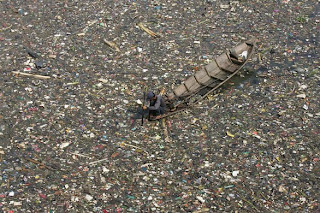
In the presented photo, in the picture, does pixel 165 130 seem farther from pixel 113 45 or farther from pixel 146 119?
pixel 113 45

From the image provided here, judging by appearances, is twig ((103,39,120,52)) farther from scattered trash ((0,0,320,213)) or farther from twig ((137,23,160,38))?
twig ((137,23,160,38))

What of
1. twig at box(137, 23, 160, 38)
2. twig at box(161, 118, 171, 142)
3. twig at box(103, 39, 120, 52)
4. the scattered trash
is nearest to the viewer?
the scattered trash

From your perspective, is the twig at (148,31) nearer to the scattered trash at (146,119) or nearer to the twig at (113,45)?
the scattered trash at (146,119)

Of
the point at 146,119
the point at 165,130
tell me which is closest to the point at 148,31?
the point at 146,119

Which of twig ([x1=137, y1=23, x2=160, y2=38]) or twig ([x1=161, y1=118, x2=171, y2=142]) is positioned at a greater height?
twig ([x1=137, y1=23, x2=160, y2=38])

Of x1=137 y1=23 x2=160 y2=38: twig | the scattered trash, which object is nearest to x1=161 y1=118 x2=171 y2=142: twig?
the scattered trash

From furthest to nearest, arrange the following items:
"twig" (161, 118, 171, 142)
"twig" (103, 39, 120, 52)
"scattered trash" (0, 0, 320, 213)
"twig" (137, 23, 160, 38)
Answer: "twig" (137, 23, 160, 38) < "twig" (103, 39, 120, 52) < "twig" (161, 118, 171, 142) < "scattered trash" (0, 0, 320, 213)

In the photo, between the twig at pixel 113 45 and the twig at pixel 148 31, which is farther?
the twig at pixel 148 31

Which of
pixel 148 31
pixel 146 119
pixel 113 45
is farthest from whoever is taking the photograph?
pixel 148 31

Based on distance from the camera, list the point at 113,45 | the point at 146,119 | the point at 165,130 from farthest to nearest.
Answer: the point at 113,45 → the point at 146,119 → the point at 165,130

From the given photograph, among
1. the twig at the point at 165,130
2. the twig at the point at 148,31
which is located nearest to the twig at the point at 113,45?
the twig at the point at 148,31

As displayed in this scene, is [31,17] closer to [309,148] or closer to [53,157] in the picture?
[53,157]

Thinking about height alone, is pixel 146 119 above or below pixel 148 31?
below
